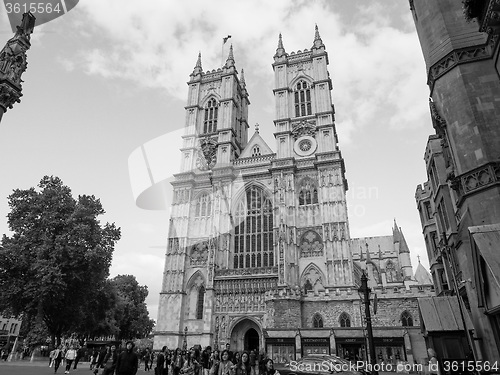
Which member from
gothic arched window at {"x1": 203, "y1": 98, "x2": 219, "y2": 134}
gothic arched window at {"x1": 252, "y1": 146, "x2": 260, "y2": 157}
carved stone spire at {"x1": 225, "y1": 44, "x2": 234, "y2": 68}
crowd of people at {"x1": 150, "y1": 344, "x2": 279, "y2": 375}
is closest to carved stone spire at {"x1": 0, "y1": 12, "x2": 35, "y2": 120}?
crowd of people at {"x1": 150, "y1": 344, "x2": 279, "y2": 375}

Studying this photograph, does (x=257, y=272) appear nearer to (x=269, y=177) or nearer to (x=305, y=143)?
(x=269, y=177)

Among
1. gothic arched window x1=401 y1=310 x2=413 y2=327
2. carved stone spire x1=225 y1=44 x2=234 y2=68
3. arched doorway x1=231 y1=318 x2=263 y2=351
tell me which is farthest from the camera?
carved stone spire x1=225 y1=44 x2=234 y2=68

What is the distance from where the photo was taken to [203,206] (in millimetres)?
39938

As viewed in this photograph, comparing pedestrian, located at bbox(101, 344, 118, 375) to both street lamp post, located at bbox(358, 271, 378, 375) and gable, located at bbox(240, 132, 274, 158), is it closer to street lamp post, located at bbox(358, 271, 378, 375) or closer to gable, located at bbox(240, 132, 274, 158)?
street lamp post, located at bbox(358, 271, 378, 375)

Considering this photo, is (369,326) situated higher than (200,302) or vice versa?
(200,302)

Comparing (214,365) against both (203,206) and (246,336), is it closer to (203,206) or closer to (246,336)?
(246,336)

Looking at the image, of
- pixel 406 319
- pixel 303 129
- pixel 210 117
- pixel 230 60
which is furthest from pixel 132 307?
pixel 406 319

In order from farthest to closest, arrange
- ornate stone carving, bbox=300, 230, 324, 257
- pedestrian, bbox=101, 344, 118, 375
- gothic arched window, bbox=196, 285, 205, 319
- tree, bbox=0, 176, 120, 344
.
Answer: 1. gothic arched window, bbox=196, 285, 205, 319
2. ornate stone carving, bbox=300, 230, 324, 257
3. tree, bbox=0, 176, 120, 344
4. pedestrian, bbox=101, 344, 118, 375

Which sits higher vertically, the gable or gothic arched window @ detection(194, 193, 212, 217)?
the gable

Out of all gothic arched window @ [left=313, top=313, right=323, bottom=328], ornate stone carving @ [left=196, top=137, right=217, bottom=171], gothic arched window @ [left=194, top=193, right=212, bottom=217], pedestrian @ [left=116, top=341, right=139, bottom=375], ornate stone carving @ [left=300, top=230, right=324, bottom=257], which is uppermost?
ornate stone carving @ [left=196, top=137, right=217, bottom=171]

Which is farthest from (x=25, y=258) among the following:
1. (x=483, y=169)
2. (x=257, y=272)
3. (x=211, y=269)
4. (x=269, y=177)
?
(x=483, y=169)

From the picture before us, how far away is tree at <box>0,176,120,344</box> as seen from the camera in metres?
23.1

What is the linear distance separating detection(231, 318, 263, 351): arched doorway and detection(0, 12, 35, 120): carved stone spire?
27.6 meters

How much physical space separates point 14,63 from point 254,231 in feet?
97.2
